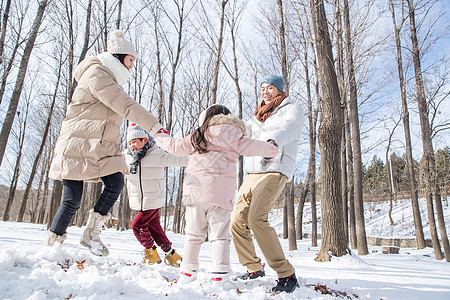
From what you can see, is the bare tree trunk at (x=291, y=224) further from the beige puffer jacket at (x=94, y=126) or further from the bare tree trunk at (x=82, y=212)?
the bare tree trunk at (x=82, y=212)

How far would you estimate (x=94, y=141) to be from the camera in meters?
2.50

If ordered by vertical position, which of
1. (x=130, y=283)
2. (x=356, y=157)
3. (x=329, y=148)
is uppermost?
(x=356, y=157)

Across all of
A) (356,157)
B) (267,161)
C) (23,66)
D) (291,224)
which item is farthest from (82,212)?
(267,161)

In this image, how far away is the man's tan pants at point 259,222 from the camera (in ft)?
7.64

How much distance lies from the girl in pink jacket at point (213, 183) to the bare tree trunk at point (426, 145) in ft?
37.4

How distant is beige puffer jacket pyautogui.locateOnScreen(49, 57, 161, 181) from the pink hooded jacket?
523 mm

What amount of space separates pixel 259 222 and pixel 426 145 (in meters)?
11.6

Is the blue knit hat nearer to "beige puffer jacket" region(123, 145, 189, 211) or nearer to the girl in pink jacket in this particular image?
the girl in pink jacket

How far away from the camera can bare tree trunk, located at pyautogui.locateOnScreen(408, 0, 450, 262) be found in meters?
10.4

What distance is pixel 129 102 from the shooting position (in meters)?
2.53

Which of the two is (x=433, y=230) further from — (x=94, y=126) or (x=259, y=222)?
(x=94, y=126)

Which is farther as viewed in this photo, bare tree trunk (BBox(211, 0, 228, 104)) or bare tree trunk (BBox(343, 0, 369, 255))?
bare tree trunk (BBox(211, 0, 228, 104))

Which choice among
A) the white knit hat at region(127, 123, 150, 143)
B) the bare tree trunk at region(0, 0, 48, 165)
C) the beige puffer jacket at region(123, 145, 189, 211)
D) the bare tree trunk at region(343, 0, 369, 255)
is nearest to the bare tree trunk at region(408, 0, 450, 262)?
the bare tree trunk at region(343, 0, 369, 255)

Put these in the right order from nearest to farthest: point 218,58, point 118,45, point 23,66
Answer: point 118,45 < point 23,66 < point 218,58
